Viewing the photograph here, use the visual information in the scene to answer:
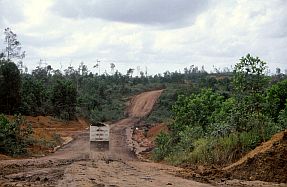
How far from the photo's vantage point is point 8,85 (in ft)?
141

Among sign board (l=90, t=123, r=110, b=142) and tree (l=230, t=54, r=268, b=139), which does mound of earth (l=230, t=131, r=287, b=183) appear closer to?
tree (l=230, t=54, r=268, b=139)

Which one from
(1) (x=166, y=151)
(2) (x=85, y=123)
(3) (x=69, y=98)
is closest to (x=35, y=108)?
(3) (x=69, y=98)

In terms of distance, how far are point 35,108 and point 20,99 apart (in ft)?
15.2

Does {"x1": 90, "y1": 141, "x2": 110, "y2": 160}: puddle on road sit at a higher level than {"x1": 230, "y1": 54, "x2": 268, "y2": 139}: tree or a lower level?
lower

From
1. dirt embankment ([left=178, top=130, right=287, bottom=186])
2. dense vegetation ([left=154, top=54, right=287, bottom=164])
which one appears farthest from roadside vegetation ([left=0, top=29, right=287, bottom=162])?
dirt embankment ([left=178, top=130, right=287, bottom=186])

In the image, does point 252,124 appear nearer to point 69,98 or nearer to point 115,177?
point 115,177

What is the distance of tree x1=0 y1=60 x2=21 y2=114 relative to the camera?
4312cm

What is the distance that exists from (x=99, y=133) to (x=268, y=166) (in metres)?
10.6

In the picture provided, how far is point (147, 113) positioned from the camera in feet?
203

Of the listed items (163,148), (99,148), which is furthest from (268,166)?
(99,148)

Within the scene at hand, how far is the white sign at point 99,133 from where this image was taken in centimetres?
2269

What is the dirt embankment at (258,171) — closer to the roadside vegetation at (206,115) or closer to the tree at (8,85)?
the roadside vegetation at (206,115)

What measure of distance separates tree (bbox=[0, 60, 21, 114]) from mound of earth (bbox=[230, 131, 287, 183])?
32.1 metres

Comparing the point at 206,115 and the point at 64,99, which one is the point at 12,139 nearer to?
the point at 206,115
